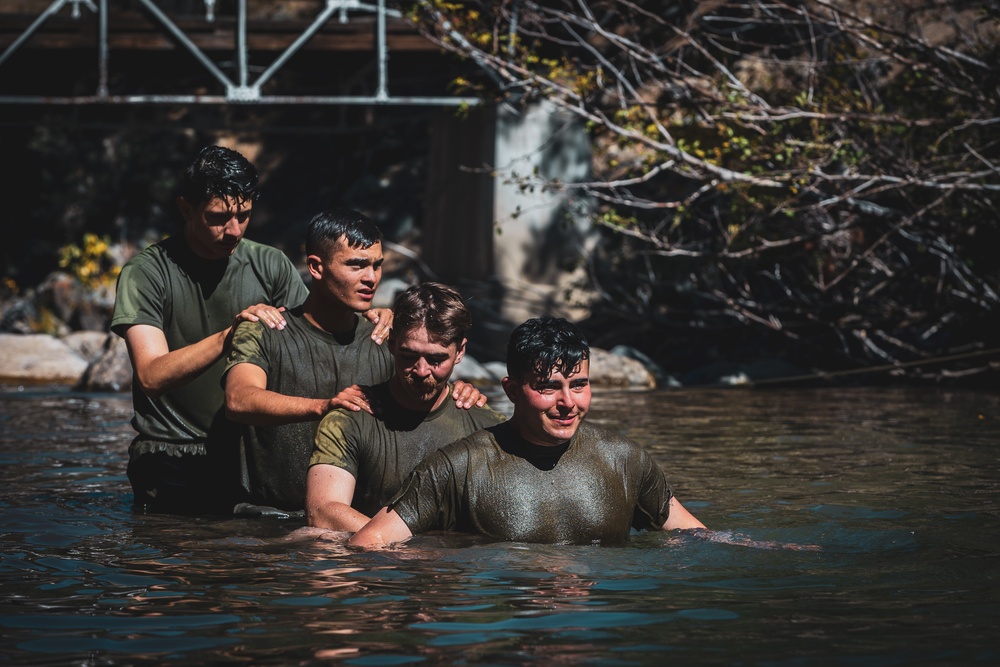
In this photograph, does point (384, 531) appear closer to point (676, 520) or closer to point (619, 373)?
point (676, 520)

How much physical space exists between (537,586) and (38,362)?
13545 mm

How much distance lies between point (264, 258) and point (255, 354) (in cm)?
97

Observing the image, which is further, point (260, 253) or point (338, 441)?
point (260, 253)

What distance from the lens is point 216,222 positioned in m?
6.71

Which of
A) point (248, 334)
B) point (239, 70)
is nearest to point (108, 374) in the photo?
point (239, 70)

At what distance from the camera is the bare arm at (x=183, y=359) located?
640 cm

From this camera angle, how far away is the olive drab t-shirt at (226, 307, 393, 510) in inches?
255

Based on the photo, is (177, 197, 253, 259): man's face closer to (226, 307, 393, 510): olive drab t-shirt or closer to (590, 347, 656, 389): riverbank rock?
(226, 307, 393, 510): olive drab t-shirt

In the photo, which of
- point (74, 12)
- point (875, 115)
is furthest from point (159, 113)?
point (875, 115)

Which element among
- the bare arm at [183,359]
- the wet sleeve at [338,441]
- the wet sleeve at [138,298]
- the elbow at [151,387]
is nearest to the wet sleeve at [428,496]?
the wet sleeve at [338,441]

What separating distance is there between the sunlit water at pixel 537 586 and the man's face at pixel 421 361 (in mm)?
681

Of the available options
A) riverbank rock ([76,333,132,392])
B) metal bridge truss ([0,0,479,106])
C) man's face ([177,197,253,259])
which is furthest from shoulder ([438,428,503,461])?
metal bridge truss ([0,0,479,106])

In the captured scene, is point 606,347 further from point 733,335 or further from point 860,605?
point 860,605

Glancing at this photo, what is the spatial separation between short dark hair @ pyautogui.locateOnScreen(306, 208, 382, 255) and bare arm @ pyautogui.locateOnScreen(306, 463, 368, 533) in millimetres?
1028
